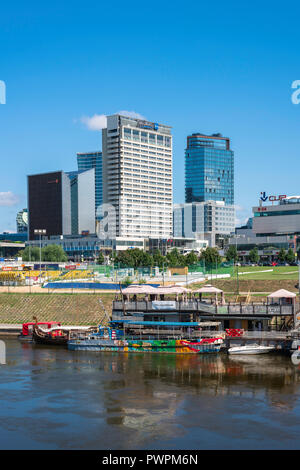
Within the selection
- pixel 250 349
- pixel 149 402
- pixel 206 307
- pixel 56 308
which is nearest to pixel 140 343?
pixel 206 307

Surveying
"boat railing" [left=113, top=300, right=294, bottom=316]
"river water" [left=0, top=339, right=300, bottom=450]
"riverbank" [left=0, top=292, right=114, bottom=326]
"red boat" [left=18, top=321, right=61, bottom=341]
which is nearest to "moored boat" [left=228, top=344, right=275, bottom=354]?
"river water" [left=0, top=339, right=300, bottom=450]

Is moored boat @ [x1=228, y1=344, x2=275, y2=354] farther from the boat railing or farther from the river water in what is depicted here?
the boat railing

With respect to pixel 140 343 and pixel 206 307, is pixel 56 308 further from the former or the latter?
pixel 206 307

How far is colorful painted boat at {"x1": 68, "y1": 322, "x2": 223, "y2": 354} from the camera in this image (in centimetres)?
5134

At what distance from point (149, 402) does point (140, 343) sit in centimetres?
1706

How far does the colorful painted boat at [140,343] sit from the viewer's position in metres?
51.3

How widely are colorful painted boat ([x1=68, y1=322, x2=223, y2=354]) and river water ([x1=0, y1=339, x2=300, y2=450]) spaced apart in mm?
1564

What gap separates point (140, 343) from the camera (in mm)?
52344

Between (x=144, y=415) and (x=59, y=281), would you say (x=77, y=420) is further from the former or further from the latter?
(x=59, y=281)

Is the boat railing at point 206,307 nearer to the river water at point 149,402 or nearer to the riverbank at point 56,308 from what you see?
the river water at point 149,402

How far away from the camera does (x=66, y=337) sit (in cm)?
5669

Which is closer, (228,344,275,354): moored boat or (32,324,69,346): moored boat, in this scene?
(228,344,275,354): moored boat

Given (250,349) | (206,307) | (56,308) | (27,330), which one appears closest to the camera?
(250,349)
